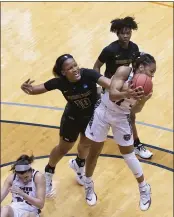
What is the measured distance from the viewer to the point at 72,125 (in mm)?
5770

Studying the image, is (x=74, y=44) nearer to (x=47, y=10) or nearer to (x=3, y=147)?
(x=47, y=10)

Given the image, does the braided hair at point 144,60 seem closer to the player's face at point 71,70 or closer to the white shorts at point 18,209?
the player's face at point 71,70

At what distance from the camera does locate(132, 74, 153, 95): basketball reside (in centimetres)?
473

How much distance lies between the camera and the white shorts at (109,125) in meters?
5.26

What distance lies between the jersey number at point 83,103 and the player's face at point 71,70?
290 millimetres

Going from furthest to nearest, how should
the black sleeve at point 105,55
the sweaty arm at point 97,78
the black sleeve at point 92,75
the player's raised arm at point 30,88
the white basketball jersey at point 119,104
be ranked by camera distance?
the black sleeve at point 105,55 → the player's raised arm at point 30,88 → the black sleeve at point 92,75 → the sweaty arm at point 97,78 → the white basketball jersey at point 119,104

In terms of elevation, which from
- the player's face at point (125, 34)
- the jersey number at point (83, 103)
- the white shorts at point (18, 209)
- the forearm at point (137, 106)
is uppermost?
the player's face at point (125, 34)

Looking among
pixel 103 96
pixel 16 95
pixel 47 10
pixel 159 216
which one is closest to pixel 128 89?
pixel 103 96

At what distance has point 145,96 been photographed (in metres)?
4.79

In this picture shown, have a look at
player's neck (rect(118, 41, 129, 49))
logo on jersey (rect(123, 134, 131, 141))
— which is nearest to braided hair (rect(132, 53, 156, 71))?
logo on jersey (rect(123, 134, 131, 141))

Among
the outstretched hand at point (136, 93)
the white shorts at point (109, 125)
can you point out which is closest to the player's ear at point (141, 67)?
the outstretched hand at point (136, 93)

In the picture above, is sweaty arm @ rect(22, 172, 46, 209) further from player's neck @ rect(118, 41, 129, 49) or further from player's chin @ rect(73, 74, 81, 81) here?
player's neck @ rect(118, 41, 129, 49)

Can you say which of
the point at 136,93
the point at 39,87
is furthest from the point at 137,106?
the point at 39,87

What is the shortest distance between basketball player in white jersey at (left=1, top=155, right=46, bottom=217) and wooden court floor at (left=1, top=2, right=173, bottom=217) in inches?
32.1
